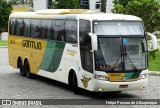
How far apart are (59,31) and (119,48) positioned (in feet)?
12.3

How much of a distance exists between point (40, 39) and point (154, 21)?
11.2m

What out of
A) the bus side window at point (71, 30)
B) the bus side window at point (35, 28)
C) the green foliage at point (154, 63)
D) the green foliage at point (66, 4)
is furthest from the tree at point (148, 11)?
the green foliage at point (66, 4)

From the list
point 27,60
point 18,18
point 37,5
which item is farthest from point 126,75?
point 37,5

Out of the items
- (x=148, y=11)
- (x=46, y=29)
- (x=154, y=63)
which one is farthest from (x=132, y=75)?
(x=148, y=11)

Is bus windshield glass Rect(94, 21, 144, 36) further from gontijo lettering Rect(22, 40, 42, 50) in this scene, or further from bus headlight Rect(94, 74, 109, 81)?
gontijo lettering Rect(22, 40, 42, 50)

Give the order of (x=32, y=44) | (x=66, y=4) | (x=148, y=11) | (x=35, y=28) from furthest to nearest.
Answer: (x=66, y=4) → (x=148, y=11) → (x=32, y=44) → (x=35, y=28)

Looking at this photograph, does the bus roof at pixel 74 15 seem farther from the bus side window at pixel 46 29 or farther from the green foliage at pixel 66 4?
the green foliage at pixel 66 4

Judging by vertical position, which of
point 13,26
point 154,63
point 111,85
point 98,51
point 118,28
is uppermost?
point 118,28

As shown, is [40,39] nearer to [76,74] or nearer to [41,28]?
[41,28]

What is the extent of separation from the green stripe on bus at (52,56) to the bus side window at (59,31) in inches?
8.8

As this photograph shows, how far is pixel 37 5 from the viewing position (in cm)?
10400

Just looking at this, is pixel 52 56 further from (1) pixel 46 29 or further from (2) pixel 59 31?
(1) pixel 46 29

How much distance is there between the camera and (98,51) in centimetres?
1595

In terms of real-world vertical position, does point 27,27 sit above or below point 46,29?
below
